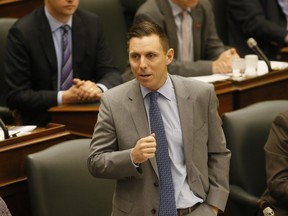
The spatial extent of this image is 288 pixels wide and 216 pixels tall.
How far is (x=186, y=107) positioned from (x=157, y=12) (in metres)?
1.11

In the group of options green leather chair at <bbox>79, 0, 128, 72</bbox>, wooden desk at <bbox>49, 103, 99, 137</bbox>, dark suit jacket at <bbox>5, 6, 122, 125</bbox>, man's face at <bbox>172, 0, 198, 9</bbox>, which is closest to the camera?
wooden desk at <bbox>49, 103, 99, 137</bbox>

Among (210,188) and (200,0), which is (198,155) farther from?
(200,0)

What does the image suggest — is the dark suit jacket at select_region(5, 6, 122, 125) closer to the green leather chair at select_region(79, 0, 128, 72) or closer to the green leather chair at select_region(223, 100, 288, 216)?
the green leather chair at select_region(79, 0, 128, 72)

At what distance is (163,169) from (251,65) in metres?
1.07

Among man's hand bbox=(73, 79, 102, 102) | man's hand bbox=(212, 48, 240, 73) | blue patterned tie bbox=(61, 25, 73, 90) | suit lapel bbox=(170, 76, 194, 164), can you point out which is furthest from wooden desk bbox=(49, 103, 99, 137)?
suit lapel bbox=(170, 76, 194, 164)

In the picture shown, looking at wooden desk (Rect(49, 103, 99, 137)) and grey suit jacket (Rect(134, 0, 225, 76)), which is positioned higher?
grey suit jacket (Rect(134, 0, 225, 76))

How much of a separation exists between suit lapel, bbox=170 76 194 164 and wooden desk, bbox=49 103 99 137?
2.06 ft

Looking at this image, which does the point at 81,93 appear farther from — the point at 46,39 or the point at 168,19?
the point at 168,19

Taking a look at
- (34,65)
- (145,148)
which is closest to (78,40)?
(34,65)

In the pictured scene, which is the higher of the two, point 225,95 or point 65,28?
point 65,28

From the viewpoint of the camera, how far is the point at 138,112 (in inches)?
70.1

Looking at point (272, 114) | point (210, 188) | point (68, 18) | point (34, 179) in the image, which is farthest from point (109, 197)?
point (68, 18)

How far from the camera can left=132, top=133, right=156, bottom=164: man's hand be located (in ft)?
5.29

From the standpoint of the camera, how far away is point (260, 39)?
11.0 feet
